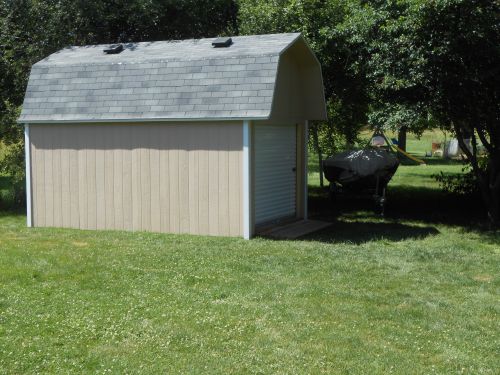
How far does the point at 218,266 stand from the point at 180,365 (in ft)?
11.6

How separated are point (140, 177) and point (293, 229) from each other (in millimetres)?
2971

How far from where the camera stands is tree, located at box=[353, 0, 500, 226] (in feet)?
37.2

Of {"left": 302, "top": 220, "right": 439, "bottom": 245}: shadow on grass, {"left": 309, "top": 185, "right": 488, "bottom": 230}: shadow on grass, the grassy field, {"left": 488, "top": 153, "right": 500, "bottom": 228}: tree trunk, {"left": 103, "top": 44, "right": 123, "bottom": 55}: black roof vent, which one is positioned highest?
{"left": 103, "top": 44, "right": 123, "bottom": 55}: black roof vent

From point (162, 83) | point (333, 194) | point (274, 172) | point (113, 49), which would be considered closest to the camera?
point (162, 83)

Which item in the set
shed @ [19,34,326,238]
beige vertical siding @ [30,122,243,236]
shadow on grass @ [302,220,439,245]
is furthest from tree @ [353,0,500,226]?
beige vertical siding @ [30,122,243,236]

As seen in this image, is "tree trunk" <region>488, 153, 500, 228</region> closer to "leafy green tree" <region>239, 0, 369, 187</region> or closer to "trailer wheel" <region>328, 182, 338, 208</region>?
"leafy green tree" <region>239, 0, 369, 187</region>

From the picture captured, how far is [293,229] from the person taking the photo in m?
12.7

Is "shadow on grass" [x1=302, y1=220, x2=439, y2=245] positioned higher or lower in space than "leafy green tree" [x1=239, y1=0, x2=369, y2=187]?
lower

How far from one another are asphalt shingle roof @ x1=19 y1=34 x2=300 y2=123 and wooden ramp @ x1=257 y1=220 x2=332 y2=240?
2207 millimetres

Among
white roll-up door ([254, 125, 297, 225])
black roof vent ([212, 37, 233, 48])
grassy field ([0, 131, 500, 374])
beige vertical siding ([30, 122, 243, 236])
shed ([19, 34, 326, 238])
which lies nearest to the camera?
grassy field ([0, 131, 500, 374])

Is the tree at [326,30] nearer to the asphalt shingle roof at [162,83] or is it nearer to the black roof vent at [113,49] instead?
the asphalt shingle roof at [162,83]

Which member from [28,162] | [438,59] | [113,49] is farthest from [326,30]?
[28,162]

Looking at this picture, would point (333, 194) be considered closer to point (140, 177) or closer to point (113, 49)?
point (140, 177)

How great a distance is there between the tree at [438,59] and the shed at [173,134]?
140 centimetres
